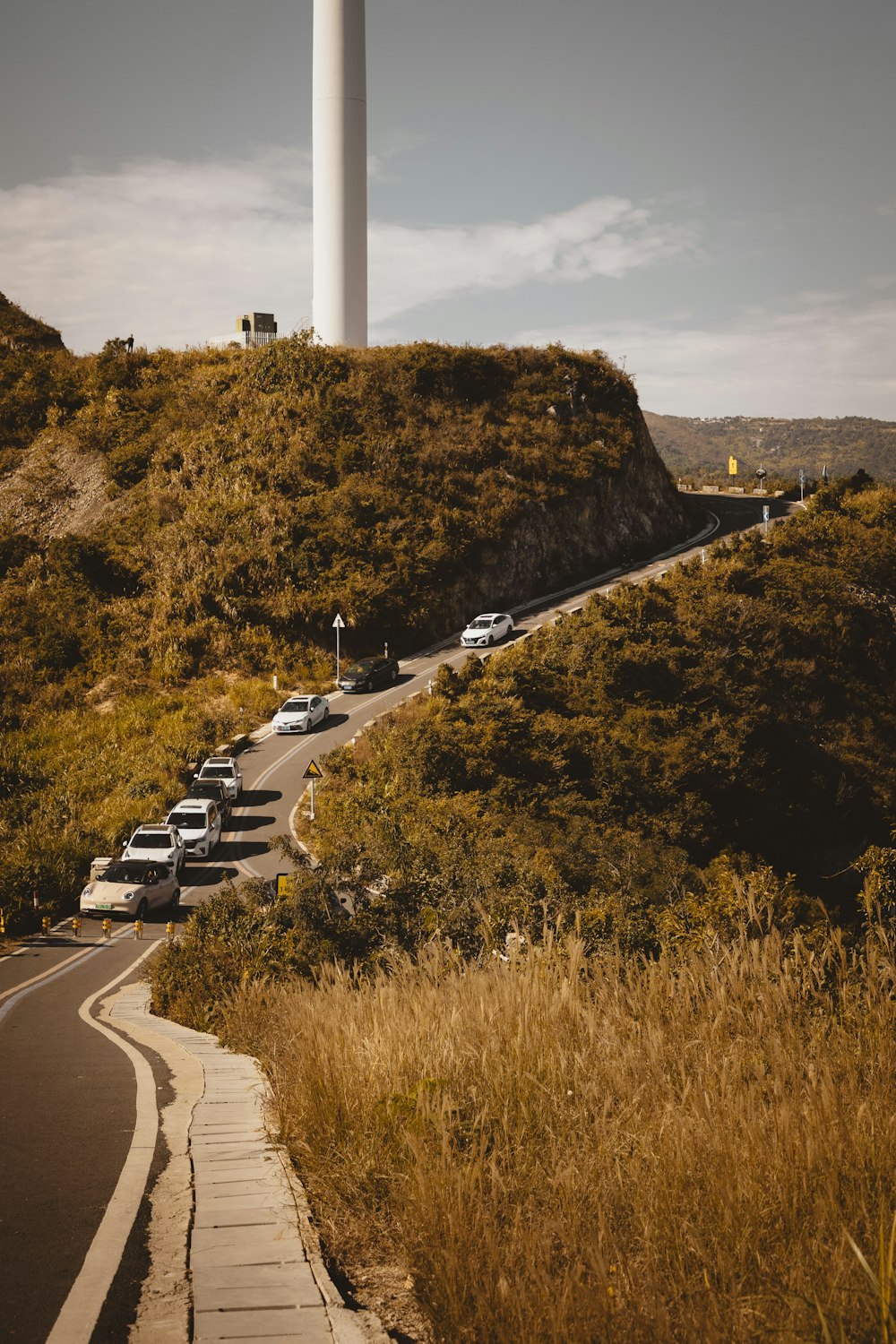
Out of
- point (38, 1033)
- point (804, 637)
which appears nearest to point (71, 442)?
point (804, 637)

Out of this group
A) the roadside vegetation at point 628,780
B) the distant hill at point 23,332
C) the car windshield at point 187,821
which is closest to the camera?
the roadside vegetation at point 628,780

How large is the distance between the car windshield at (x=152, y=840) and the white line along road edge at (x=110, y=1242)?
21294 mm

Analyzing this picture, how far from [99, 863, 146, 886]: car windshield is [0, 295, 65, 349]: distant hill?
6001 centimetres

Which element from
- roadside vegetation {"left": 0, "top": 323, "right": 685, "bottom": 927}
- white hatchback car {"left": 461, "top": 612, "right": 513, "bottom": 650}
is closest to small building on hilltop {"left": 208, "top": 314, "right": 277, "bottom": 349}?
roadside vegetation {"left": 0, "top": 323, "right": 685, "bottom": 927}

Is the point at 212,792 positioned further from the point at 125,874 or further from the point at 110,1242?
the point at 110,1242

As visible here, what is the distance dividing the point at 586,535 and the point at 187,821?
134ft

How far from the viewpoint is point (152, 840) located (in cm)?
2716

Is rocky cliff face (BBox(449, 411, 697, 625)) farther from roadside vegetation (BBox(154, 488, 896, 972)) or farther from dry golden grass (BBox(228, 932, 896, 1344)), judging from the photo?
dry golden grass (BBox(228, 932, 896, 1344))

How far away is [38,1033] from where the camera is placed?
35.9 feet

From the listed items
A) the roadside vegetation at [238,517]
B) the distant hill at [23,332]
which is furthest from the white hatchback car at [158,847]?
the distant hill at [23,332]

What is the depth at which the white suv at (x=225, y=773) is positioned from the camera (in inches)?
1344

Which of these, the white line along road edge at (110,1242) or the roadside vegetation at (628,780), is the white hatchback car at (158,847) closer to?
the roadside vegetation at (628,780)

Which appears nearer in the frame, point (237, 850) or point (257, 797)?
point (237, 850)

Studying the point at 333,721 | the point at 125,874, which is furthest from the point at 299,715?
the point at 125,874
